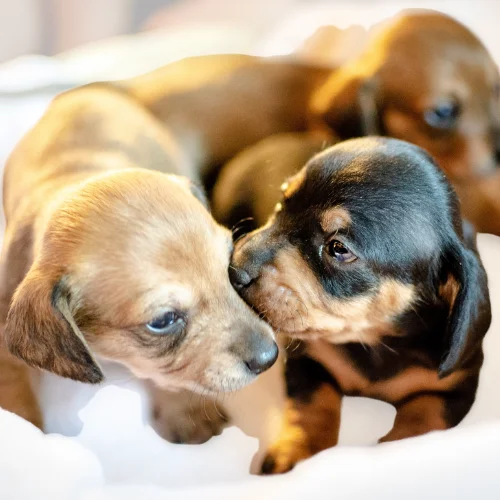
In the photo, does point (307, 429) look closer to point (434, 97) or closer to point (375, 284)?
point (375, 284)

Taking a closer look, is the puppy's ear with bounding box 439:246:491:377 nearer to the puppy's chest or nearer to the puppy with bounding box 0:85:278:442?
the puppy's chest

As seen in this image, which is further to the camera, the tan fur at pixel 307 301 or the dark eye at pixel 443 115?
the dark eye at pixel 443 115

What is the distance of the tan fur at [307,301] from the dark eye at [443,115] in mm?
758

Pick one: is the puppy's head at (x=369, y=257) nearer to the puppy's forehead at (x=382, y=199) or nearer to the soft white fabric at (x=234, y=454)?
the puppy's forehead at (x=382, y=199)

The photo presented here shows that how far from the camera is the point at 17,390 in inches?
60.3

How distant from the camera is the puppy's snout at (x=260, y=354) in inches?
55.7

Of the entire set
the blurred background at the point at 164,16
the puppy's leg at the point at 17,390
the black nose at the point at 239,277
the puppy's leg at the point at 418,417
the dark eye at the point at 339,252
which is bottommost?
the puppy's leg at the point at 418,417

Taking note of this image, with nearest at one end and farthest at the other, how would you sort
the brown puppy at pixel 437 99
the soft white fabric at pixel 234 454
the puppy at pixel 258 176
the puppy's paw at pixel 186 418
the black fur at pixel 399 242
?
the soft white fabric at pixel 234 454
the black fur at pixel 399 242
the puppy's paw at pixel 186 418
the puppy at pixel 258 176
the brown puppy at pixel 437 99

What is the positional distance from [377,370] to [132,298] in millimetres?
693

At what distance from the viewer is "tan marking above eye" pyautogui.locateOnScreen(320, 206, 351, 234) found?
1.40 meters

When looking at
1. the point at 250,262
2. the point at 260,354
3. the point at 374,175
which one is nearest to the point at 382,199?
the point at 374,175

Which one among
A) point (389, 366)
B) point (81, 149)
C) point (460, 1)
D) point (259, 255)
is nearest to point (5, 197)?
point (81, 149)

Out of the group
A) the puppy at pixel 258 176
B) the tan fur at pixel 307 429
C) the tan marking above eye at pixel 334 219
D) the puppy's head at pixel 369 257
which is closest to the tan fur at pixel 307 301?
the puppy's head at pixel 369 257

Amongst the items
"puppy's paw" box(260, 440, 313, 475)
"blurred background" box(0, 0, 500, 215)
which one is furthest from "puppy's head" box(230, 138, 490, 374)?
"blurred background" box(0, 0, 500, 215)
